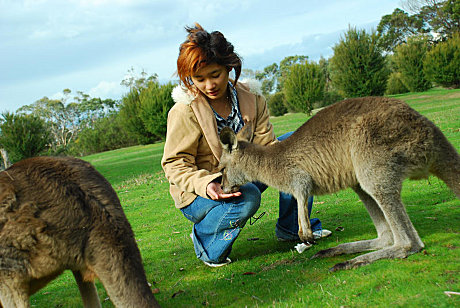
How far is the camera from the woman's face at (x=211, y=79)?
12.4 ft

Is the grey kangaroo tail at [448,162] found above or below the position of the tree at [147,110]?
below

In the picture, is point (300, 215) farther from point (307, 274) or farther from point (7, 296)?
point (7, 296)

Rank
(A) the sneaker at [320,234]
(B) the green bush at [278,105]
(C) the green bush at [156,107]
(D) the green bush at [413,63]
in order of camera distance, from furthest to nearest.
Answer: (B) the green bush at [278,105] → (D) the green bush at [413,63] → (C) the green bush at [156,107] → (A) the sneaker at [320,234]

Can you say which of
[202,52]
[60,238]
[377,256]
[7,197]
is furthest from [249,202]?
[7,197]

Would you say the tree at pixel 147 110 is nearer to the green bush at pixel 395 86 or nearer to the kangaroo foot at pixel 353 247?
the green bush at pixel 395 86

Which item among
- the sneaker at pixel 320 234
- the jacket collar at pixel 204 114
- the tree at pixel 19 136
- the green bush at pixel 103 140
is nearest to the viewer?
the jacket collar at pixel 204 114

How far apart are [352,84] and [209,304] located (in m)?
28.6

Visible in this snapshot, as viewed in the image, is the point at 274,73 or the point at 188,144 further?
the point at 274,73

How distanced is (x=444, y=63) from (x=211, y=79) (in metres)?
32.9

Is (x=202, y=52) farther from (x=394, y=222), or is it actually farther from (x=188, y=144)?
(x=394, y=222)

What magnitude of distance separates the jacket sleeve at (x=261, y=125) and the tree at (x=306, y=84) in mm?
24232

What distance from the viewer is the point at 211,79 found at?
3809 millimetres

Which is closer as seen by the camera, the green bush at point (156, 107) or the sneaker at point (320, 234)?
the sneaker at point (320, 234)

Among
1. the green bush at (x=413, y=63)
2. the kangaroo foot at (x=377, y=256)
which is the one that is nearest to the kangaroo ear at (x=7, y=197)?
the kangaroo foot at (x=377, y=256)
